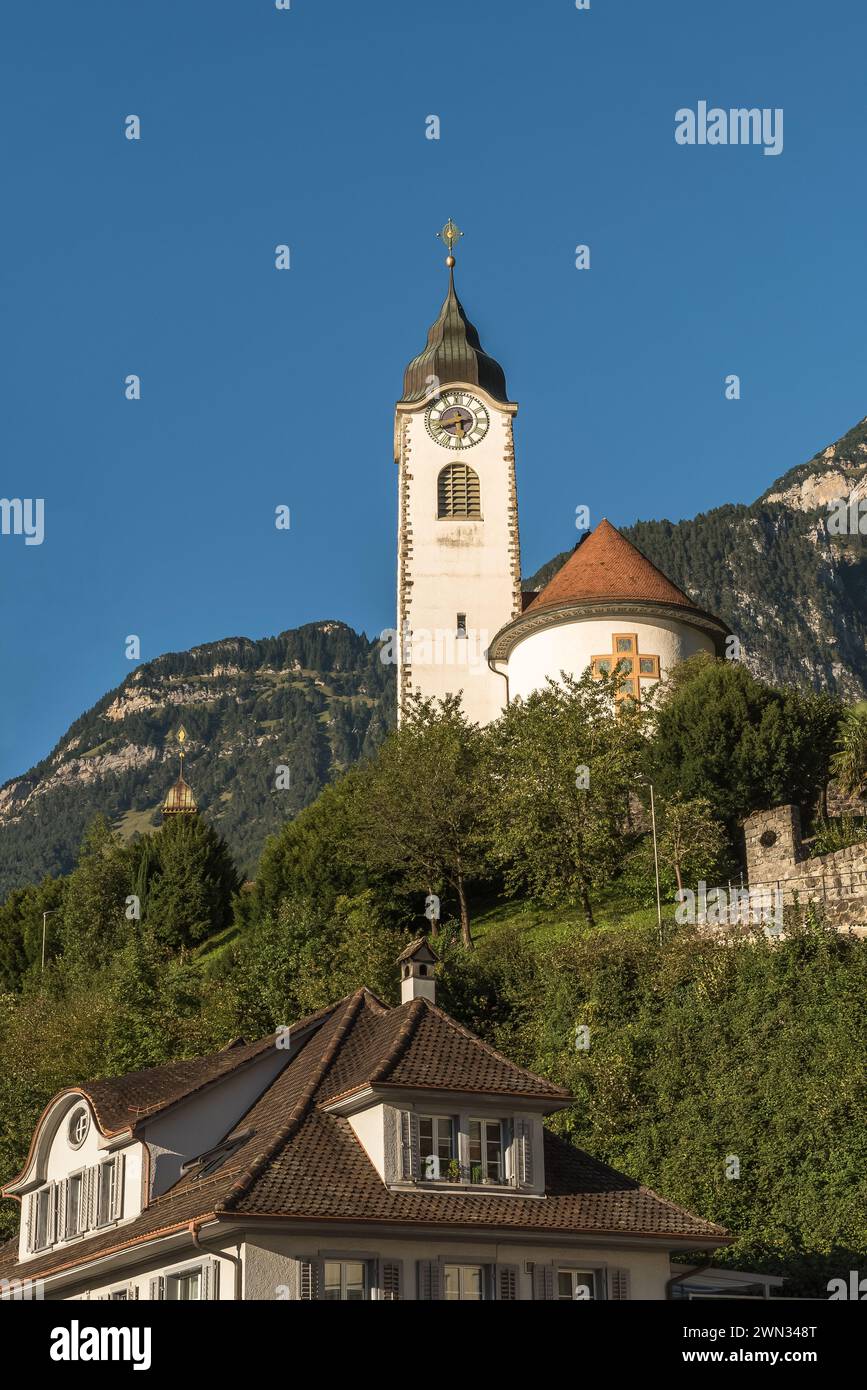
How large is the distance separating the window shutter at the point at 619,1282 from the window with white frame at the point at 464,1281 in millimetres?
2157

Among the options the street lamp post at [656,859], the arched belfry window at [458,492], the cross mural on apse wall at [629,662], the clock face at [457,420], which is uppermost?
the clock face at [457,420]

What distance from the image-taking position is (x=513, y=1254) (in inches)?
1111

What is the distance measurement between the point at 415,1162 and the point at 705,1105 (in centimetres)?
1327

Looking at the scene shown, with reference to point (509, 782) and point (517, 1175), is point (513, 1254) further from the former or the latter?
point (509, 782)

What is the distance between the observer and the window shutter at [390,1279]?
87.2 feet

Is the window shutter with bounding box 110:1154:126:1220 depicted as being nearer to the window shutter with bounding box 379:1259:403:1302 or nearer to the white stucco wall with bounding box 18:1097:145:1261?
the white stucco wall with bounding box 18:1097:145:1261

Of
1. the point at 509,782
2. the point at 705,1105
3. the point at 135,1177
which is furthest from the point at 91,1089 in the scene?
the point at 509,782

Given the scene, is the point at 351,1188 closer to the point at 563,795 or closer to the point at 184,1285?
the point at 184,1285

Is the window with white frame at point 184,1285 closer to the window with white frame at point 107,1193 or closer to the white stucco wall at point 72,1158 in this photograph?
the white stucco wall at point 72,1158

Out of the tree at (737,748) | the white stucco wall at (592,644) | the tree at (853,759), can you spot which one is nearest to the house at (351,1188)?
the tree at (853,759)

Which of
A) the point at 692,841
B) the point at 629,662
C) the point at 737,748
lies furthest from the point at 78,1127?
the point at 629,662

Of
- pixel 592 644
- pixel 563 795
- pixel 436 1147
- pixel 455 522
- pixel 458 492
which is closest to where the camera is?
pixel 436 1147

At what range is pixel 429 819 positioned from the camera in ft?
191

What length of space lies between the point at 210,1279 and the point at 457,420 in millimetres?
54987
